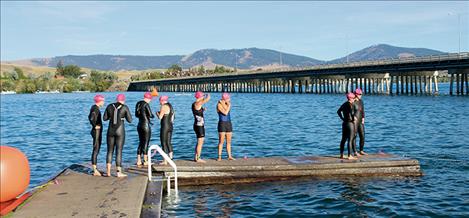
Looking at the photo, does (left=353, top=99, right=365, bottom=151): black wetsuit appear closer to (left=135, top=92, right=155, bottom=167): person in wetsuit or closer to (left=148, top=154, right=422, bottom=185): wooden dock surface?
(left=148, top=154, right=422, bottom=185): wooden dock surface

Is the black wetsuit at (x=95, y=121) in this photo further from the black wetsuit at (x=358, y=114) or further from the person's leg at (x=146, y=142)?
the black wetsuit at (x=358, y=114)

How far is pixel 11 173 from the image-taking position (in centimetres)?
839

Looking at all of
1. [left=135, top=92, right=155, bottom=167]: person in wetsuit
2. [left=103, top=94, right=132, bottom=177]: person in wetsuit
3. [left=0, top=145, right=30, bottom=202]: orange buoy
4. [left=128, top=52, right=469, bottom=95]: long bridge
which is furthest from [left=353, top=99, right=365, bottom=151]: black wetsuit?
[left=128, top=52, right=469, bottom=95]: long bridge

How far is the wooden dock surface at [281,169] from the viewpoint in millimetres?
14461

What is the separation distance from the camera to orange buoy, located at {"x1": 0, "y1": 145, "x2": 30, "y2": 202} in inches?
327

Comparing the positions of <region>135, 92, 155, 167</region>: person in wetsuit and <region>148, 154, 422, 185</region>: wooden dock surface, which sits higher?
<region>135, 92, 155, 167</region>: person in wetsuit

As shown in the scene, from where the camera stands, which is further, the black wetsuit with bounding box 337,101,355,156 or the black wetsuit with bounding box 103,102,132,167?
the black wetsuit with bounding box 337,101,355,156

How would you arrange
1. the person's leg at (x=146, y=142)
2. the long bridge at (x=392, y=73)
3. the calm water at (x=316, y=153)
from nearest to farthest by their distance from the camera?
the calm water at (x=316, y=153) < the person's leg at (x=146, y=142) < the long bridge at (x=392, y=73)

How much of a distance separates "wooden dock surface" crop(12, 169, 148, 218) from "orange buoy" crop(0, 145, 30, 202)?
36.4 inches

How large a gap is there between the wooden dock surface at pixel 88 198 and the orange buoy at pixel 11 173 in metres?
0.92

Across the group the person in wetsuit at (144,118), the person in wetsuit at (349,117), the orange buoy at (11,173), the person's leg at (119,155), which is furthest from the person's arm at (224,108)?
the orange buoy at (11,173)

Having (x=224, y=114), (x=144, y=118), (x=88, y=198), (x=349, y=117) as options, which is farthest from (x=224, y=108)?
(x=88, y=198)

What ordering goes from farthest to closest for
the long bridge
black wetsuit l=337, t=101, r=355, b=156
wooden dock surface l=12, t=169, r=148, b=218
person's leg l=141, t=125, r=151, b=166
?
the long bridge, black wetsuit l=337, t=101, r=355, b=156, person's leg l=141, t=125, r=151, b=166, wooden dock surface l=12, t=169, r=148, b=218

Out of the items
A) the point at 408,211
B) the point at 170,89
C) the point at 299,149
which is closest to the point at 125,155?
the point at 299,149
